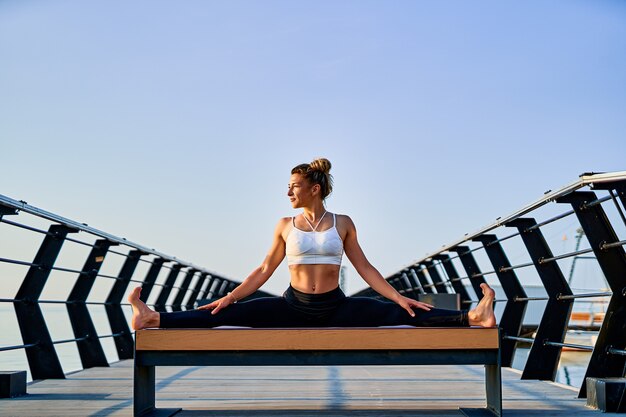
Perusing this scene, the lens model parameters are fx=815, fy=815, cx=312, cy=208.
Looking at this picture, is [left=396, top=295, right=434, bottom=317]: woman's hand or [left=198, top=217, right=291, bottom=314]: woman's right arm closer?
[left=396, top=295, right=434, bottom=317]: woman's hand

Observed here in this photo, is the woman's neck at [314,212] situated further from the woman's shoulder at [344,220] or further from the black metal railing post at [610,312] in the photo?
the black metal railing post at [610,312]

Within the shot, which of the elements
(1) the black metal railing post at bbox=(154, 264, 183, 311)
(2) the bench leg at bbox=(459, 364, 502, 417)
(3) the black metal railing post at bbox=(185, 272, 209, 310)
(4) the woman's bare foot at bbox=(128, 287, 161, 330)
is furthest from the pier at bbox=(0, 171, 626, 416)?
(3) the black metal railing post at bbox=(185, 272, 209, 310)

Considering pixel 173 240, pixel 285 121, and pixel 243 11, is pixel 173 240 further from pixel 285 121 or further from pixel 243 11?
pixel 243 11

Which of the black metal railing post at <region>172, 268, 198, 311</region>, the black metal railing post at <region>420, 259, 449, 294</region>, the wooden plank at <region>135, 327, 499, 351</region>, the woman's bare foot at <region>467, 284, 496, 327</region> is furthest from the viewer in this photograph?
the black metal railing post at <region>172, 268, 198, 311</region>

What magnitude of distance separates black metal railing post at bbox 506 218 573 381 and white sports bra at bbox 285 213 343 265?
190 centimetres

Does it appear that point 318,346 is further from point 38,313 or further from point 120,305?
point 120,305

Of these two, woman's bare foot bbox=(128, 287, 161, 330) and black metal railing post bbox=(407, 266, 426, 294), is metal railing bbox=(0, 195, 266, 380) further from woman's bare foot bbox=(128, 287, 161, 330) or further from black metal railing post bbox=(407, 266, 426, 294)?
black metal railing post bbox=(407, 266, 426, 294)

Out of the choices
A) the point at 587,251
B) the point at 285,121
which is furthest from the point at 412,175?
the point at 587,251

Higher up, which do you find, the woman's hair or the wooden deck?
the woman's hair

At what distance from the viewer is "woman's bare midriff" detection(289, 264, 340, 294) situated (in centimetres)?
343

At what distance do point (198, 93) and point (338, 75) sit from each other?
10.0 ft

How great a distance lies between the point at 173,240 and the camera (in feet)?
88.5

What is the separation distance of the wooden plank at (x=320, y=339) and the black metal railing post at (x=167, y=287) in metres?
6.15

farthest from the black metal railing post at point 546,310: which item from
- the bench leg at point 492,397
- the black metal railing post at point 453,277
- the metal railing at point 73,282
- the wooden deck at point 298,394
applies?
the black metal railing post at point 453,277
